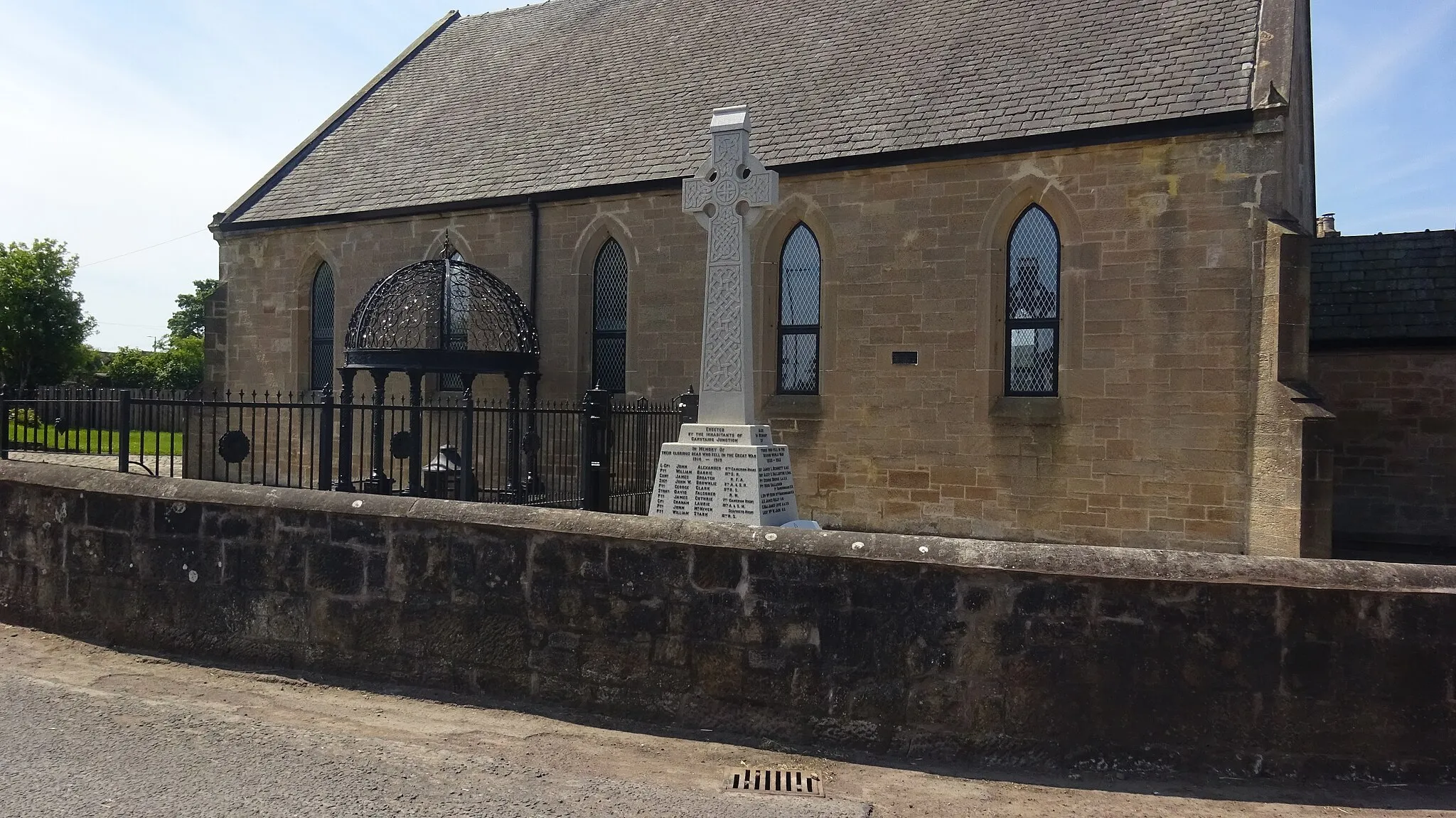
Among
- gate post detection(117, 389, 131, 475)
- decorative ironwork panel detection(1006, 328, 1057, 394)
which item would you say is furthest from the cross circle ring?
decorative ironwork panel detection(1006, 328, 1057, 394)

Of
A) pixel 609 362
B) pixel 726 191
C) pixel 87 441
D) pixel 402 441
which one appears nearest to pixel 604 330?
pixel 609 362

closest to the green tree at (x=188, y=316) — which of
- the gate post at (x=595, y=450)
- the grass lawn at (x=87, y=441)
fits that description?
the grass lawn at (x=87, y=441)

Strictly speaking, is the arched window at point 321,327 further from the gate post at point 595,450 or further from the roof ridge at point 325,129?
the gate post at point 595,450

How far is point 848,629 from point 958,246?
8.80 metres

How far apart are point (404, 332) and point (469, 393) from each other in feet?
15.2

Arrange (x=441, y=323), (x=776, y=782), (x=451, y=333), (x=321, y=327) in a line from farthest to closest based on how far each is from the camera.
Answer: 1. (x=321, y=327)
2. (x=451, y=333)
3. (x=441, y=323)
4. (x=776, y=782)

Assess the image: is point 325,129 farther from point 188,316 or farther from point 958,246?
point 188,316

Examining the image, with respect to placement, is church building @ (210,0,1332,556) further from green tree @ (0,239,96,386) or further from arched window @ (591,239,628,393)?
green tree @ (0,239,96,386)

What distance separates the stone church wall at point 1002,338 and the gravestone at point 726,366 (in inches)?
194

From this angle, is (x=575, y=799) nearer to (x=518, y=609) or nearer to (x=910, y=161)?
(x=518, y=609)

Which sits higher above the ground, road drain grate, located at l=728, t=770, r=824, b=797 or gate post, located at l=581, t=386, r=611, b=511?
gate post, located at l=581, t=386, r=611, b=511

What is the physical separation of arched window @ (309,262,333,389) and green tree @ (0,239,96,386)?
1201 inches

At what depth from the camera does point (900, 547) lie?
14.9 feet

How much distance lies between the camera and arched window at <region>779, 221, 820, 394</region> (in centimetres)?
1370
